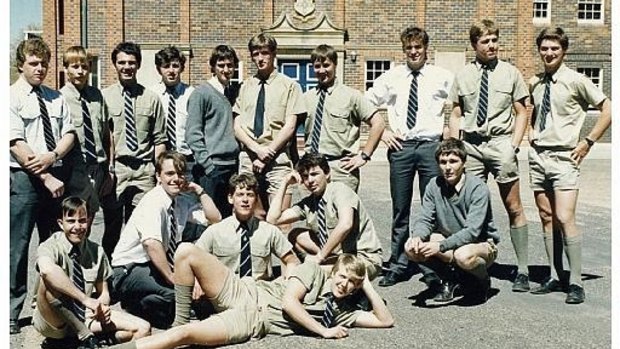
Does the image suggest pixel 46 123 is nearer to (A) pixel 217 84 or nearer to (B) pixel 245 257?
(B) pixel 245 257

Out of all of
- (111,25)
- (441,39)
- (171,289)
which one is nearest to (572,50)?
(441,39)

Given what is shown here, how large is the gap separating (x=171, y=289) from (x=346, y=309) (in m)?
1.31

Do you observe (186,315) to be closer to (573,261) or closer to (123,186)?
(123,186)

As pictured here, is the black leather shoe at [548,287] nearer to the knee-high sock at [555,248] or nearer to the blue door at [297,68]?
the knee-high sock at [555,248]

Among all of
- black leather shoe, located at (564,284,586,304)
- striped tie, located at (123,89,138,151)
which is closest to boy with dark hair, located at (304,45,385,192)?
striped tie, located at (123,89,138,151)

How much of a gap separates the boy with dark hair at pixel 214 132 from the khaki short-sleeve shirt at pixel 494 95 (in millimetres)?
2068

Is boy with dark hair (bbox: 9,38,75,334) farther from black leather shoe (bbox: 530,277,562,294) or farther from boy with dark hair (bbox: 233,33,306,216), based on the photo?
black leather shoe (bbox: 530,277,562,294)

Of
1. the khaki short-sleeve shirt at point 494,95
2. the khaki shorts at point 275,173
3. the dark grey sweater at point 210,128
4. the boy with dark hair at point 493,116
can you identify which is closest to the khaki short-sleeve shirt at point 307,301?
the khaki shorts at point 275,173

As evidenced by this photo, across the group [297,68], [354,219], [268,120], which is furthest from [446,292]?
[297,68]

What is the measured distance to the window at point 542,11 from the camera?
97.6 feet

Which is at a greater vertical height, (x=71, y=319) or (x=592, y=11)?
(x=592, y=11)

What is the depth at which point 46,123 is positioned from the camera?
6.11 metres

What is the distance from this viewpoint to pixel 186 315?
19.0 ft

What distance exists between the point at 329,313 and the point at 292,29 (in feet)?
74.8
